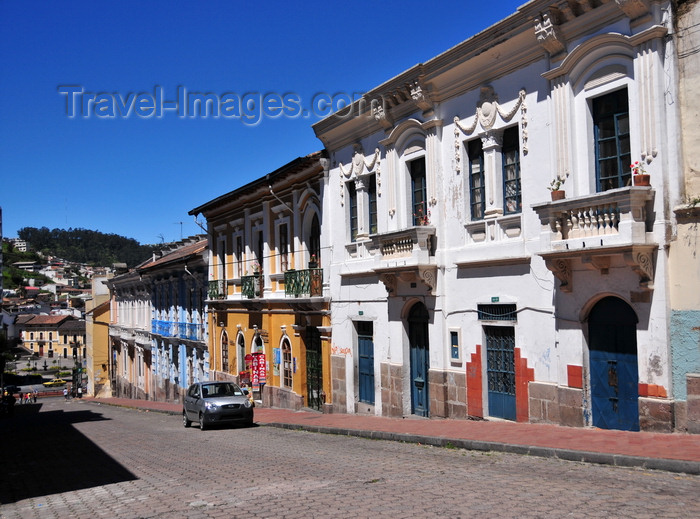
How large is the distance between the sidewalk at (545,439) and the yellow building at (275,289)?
5.85m

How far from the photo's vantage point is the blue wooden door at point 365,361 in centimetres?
1881

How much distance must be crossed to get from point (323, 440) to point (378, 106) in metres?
8.48

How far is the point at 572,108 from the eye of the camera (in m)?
12.0

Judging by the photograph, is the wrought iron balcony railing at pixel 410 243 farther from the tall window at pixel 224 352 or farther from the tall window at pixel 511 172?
the tall window at pixel 224 352

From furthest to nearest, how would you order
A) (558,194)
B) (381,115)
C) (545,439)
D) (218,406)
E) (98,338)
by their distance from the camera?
(98,338)
(218,406)
(381,115)
(558,194)
(545,439)

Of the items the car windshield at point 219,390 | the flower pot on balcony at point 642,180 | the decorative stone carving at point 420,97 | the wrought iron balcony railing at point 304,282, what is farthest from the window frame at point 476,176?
the car windshield at point 219,390

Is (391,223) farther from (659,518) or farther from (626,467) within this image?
(659,518)

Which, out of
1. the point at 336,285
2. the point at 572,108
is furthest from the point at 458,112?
the point at 336,285

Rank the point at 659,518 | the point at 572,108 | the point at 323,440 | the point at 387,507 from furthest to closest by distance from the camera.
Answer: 1. the point at 323,440
2. the point at 572,108
3. the point at 387,507
4. the point at 659,518

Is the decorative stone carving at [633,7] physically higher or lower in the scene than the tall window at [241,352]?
higher

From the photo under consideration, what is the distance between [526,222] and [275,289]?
529 inches

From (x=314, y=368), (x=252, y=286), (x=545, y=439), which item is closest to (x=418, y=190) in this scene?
(x=545, y=439)

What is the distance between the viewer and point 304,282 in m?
21.8

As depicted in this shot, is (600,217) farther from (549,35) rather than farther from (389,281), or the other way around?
(389,281)
